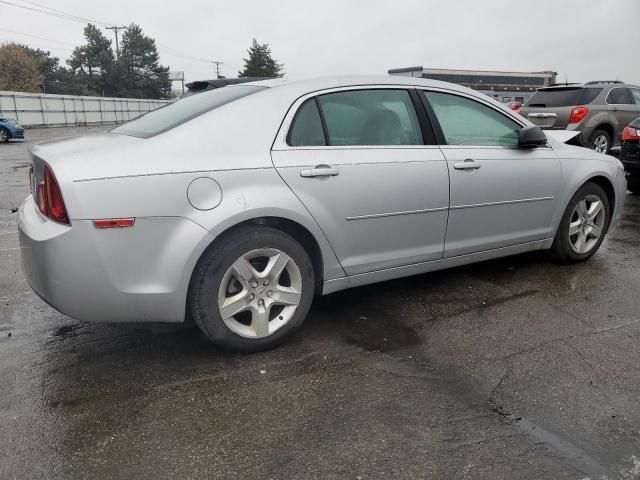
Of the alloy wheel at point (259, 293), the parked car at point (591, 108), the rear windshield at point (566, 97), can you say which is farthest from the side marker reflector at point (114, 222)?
the rear windshield at point (566, 97)

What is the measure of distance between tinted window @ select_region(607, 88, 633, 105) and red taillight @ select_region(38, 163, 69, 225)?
11.0 m

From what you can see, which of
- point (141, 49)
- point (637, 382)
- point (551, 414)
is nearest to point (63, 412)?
point (551, 414)

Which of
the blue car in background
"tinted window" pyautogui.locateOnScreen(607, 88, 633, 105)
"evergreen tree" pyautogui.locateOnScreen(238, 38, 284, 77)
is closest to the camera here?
"tinted window" pyautogui.locateOnScreen(607, 88, 633, 105)

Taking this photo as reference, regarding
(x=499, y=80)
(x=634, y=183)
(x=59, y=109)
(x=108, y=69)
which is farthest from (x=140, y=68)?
(x=634, y=183)

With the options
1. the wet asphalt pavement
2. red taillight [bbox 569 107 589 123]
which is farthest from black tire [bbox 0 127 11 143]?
the wet asphalt pavement

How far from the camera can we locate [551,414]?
A: 2518mm

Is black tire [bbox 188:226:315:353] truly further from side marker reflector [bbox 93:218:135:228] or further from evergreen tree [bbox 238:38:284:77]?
evergreen tree [bbox 238:38:284:77]

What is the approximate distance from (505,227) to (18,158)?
14698 mm

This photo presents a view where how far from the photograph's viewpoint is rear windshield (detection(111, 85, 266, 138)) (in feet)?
10.2

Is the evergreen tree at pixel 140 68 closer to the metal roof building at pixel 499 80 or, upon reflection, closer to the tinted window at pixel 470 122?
the metal roof building at pixel 499 80

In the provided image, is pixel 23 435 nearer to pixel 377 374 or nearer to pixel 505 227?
pixel 377 374

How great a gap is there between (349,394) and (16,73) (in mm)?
82690

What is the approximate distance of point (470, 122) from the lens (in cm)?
399

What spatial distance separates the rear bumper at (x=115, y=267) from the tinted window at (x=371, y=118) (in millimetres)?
1119
